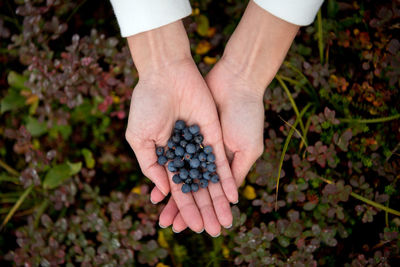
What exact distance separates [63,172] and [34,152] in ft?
0.86

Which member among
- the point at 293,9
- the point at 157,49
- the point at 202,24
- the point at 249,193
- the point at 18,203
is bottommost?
the point at 249,193

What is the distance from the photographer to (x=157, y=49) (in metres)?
2.21

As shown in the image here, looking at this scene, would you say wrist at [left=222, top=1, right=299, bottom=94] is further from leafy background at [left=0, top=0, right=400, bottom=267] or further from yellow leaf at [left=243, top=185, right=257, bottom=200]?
yellow leaf at [left=243, top=185, right=257, bottom=200]

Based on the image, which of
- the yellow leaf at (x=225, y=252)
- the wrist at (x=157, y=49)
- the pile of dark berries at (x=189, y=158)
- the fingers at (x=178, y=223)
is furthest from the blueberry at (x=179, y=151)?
the yellow leaf at (x=225, y=252)

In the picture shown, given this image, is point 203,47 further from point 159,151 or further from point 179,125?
point 159,151

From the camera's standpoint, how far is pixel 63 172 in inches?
104

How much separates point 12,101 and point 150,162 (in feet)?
4.90

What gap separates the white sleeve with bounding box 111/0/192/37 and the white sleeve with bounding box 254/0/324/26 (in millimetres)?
544

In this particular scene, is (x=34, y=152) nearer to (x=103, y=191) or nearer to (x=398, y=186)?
(x=103, y=191)

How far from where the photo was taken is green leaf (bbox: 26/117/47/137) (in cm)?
278

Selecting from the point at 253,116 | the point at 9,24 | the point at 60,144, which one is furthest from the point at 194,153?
the point at 9,24

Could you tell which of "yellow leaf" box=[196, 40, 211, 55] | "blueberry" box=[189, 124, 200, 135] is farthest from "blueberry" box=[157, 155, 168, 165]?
"yellow leaf" box=[196, 40, 211, 55]

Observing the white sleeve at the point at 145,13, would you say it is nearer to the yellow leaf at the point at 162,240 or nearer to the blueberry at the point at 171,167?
the blueberry at the point at 171,167

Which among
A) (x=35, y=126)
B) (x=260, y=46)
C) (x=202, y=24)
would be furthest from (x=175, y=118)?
(x=35, y=126)
